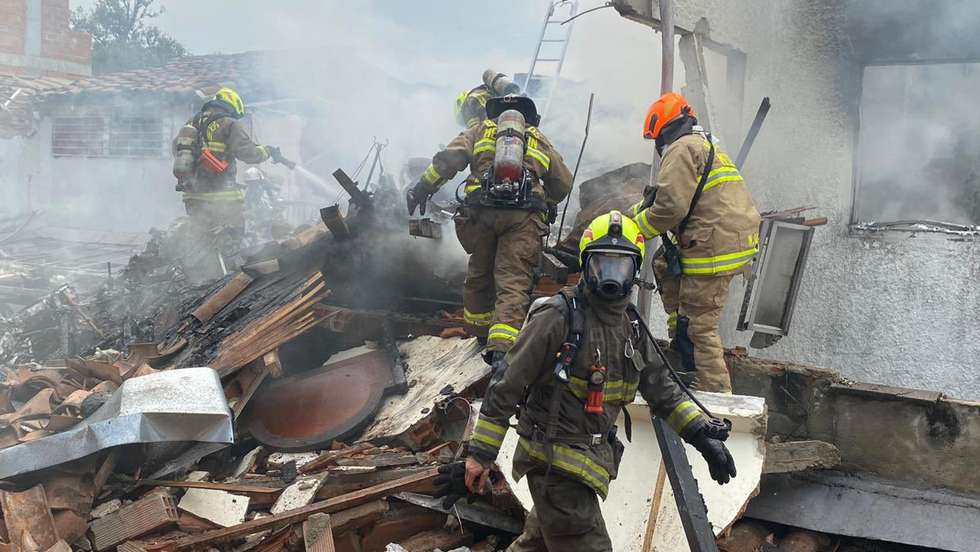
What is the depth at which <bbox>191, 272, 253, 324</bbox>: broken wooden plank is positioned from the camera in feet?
18.9

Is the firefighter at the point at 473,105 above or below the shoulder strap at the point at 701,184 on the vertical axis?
above

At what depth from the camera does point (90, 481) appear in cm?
405

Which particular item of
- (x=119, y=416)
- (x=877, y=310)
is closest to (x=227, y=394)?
(x=119, y=416)

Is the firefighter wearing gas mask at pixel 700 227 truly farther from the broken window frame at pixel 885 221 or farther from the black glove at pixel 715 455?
the broken window frame at pixel 885 221

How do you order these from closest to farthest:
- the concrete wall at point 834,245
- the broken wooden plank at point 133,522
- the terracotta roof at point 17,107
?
1. the broken wooden plank at point 133,522
2. the concrete wall at point 834,245
3. the terracotta roof at point 17,107

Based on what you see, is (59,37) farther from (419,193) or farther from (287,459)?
(287,459)

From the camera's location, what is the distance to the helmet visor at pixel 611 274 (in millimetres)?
2820

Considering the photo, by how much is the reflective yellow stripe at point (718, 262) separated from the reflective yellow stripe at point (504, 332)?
106cm

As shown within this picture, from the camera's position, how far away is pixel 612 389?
299 cm

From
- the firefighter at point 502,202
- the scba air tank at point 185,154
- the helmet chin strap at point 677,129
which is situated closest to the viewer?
the helmet chin strap at point 677,129

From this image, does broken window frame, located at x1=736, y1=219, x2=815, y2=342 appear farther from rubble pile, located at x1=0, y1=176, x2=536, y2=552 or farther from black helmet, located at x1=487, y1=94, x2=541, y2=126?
rubble pile, located at x1=0, y1=176, x2=536, y2=552

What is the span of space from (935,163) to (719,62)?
6.46ft

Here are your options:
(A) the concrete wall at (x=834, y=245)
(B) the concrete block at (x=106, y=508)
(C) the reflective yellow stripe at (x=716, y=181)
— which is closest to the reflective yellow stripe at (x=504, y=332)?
(C) the reflective yellow stripe at (x=716, y=181)

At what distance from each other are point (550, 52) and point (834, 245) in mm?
5159
